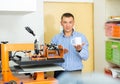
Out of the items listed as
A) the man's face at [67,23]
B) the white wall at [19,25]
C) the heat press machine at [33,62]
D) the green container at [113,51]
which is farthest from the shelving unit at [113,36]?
the heat press machine at [33,62]

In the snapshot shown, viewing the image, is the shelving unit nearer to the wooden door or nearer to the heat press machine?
the wooden door

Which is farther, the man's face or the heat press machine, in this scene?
the man's face

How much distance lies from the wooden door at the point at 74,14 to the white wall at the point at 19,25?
0.11 meters

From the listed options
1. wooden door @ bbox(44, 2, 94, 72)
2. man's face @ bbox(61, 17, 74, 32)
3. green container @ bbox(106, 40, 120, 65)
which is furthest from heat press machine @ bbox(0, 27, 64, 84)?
wooden door @ bbox(44, 2, 94, 72)

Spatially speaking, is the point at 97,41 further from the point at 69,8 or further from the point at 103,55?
the point at 69,8

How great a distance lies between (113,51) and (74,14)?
80cm

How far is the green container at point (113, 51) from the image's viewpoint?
2402 millimetres

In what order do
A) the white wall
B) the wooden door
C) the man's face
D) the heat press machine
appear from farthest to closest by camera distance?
the wooden door → the white wall → the man's face → the heat press machine

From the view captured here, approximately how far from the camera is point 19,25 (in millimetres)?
2637

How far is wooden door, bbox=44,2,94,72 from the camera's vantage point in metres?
2.84

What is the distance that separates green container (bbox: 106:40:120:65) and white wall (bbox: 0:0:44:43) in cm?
86

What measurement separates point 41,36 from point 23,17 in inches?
13.2

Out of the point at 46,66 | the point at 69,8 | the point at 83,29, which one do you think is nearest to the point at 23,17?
the point at 69,8

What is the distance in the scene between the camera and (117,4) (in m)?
2.76
